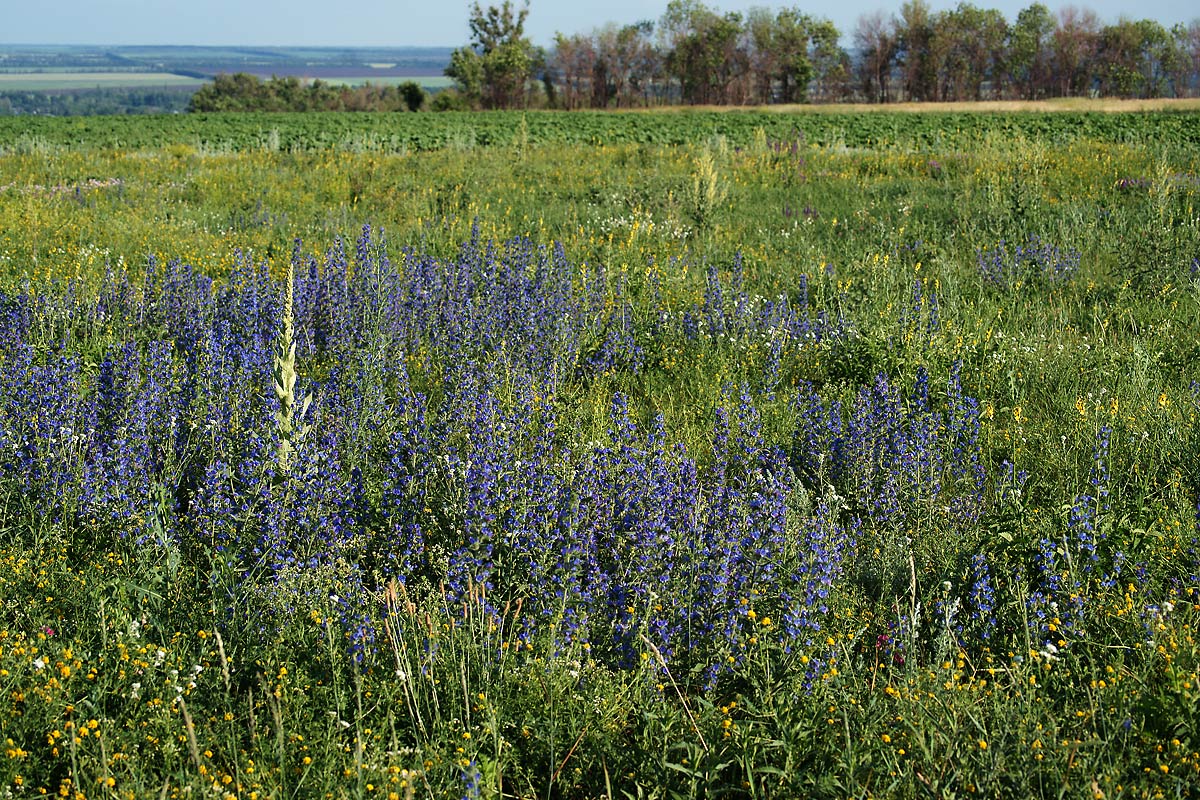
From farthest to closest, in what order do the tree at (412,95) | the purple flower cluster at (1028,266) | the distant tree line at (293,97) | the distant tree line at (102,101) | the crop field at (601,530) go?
the distant tree line at (102,101)
the distant tree line at (293,97)
the tree at (412,95)
the purple flower cluster at (1028,266)
the crop field at (601,530)

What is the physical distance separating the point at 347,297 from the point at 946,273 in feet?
17.5

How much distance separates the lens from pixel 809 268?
30.3 ft

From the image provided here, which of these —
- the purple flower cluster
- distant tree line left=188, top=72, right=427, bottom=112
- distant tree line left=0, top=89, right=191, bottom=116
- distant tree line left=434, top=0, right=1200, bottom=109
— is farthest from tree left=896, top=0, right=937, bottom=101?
distant tree line left=0, top=89, right=191, bottom=116

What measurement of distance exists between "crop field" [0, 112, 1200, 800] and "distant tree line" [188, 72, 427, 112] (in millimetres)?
63974

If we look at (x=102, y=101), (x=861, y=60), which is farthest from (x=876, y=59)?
(x=102, y=101)

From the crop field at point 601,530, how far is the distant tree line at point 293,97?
63974 mm

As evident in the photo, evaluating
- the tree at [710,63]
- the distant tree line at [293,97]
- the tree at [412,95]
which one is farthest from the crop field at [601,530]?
the tree at [710,63]

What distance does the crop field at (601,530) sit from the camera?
9.43 ft

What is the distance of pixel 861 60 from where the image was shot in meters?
80.2

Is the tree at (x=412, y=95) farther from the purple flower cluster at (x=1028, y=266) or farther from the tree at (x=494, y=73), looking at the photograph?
the purple flower cluster at (x=1028, y=266)

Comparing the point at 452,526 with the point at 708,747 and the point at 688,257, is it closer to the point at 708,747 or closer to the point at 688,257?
the point at 708,747

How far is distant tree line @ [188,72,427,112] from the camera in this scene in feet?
241

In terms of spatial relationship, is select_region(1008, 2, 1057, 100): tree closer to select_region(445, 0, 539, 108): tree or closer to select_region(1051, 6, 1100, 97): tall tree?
select_region(1051, 6, 1100, 97): tall tree

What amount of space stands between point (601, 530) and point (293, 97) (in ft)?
335
